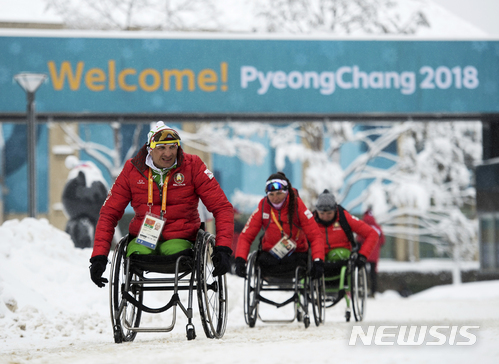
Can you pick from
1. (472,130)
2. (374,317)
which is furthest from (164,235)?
(472,130)

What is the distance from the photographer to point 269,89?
1402 centimetres

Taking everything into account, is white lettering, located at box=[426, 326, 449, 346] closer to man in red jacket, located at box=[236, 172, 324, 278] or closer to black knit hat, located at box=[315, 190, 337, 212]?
man in red jacket, located at box=[236, 172, 324, 278]

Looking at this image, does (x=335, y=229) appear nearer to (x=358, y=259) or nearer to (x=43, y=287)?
(x=358, y=259)

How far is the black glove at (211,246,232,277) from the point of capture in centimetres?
552

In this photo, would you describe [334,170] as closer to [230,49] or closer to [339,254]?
[230,49]

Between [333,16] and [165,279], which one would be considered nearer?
[165,279]

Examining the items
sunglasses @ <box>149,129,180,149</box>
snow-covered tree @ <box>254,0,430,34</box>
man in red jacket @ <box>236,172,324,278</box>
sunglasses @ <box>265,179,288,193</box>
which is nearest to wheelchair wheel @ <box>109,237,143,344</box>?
sunglasses @ <box>149,129,180,149</box>

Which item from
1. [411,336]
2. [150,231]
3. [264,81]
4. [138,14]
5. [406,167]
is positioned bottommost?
[411,336]

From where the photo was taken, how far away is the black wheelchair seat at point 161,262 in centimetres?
546

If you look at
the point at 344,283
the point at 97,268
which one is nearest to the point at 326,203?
the point at 344,283

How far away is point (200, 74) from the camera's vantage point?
1395cm

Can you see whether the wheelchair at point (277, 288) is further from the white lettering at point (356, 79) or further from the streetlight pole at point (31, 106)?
the white lettering at point (356, 79)

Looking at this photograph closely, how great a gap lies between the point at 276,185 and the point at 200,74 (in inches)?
264

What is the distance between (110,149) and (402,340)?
21.6 meters
